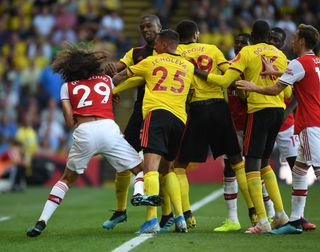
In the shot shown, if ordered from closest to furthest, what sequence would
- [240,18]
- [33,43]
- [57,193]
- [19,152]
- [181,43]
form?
[57,193] < [181,43] < [19,152] < [240,18] < [33,43]

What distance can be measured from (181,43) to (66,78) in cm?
148

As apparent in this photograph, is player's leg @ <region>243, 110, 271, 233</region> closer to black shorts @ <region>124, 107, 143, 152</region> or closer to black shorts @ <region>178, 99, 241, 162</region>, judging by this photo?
black shorts @ <region>178, 99, 241, 162</region>

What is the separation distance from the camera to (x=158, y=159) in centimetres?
1047

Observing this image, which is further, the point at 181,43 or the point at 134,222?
the point at 134,222

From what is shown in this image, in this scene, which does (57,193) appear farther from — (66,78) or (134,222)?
(134,222)

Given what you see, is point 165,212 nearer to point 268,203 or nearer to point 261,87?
point 268,203

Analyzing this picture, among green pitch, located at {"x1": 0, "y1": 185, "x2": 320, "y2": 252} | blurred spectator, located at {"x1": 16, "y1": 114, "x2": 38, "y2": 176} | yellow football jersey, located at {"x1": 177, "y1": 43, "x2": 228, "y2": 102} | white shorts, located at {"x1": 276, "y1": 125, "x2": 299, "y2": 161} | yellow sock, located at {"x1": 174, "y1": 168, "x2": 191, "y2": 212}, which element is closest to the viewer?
green pitch, located at {"x1": 0, "y1": 185, "x2": 320, "y2": 252}

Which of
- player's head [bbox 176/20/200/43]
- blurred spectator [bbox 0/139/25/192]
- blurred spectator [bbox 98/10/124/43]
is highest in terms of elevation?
blurred spectator [bbox 98/10/124/43]

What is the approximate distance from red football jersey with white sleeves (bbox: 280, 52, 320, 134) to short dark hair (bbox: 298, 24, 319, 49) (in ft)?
0.40

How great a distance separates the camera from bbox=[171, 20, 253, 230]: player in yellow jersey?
10977mm

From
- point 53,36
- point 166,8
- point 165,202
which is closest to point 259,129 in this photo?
point 165,202

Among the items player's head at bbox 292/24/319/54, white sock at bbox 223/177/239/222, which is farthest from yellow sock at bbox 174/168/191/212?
player's head at bbox 292/24/319/54

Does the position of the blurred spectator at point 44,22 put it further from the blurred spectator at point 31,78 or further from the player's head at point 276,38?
the player's head at point 276,38

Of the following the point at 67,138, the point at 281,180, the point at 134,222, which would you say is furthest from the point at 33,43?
the point at 134,222
